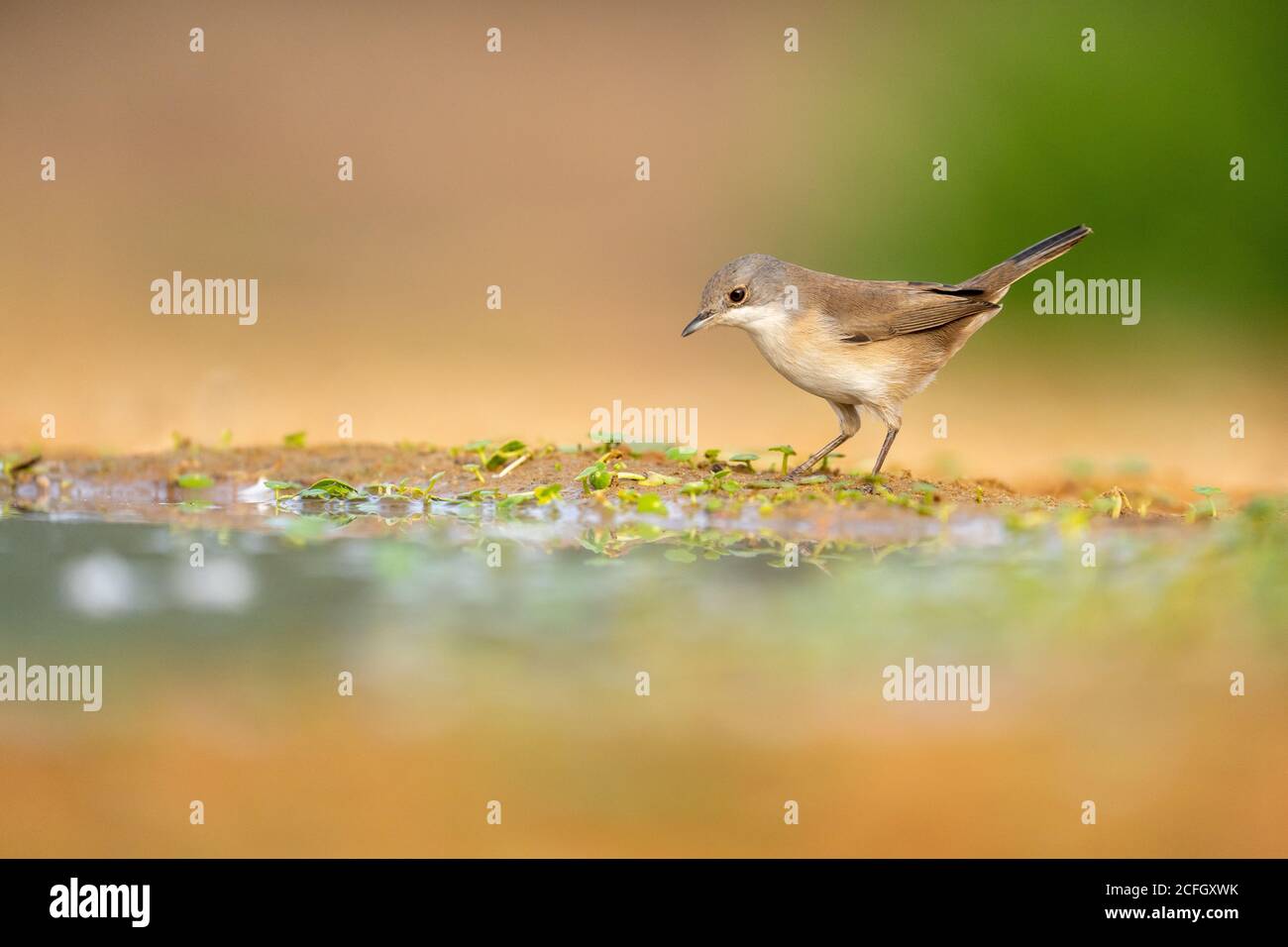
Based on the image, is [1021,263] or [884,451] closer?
[884,451]

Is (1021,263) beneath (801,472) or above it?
above

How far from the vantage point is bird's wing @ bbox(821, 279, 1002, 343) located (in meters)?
6.77

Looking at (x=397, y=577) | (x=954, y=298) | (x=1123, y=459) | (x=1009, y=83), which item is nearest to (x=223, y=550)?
(x=397, y=577)

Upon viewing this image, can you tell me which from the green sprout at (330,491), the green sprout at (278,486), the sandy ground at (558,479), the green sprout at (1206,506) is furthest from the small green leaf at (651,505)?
the green sprout at (1206,506)

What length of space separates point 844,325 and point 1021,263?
1.24 metres

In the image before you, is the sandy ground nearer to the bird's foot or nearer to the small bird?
the bird's foot

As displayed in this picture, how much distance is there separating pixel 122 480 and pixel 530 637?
3.76 meters

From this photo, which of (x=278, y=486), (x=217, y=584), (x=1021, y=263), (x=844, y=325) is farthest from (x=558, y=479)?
(x=1021, y=263)

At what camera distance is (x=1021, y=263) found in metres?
7.37

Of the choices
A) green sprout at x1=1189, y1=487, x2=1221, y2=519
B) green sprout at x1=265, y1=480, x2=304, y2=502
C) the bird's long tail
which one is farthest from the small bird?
green sprout at x1=265, y1=480, x2=304, y2=502

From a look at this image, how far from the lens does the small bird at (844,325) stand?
670 cm

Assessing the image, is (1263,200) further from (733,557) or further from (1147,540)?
(733,557)

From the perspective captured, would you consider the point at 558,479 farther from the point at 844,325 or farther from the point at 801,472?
the point at 844,325

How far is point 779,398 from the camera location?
11.8 m
